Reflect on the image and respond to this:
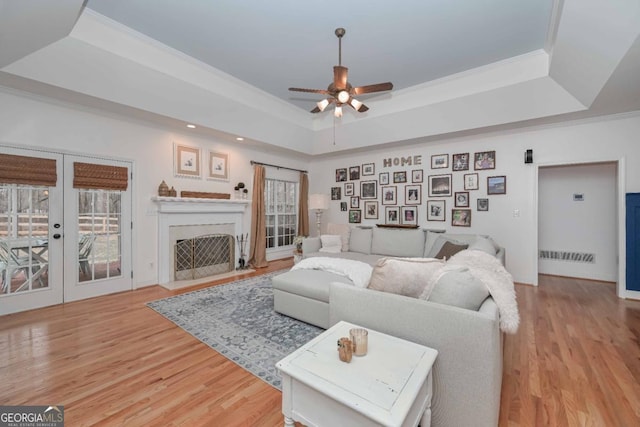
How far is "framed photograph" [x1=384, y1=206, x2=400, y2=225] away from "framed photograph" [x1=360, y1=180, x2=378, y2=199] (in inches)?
16.4

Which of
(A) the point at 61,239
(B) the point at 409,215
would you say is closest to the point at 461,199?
(B) the point at 409,215

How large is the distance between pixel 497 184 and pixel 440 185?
912mm

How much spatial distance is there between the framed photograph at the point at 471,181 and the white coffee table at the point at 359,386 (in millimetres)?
4257

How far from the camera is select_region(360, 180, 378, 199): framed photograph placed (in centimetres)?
588

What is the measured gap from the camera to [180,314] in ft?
10.1

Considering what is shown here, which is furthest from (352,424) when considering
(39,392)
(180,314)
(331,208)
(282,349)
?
(331,208)

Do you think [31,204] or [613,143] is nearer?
[31,204]

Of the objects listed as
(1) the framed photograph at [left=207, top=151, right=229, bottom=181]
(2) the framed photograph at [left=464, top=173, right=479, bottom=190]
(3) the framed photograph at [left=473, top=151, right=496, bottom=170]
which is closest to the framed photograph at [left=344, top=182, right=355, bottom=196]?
(2) the framed photograph at [left=464, top=173, right=479, bottom=190]

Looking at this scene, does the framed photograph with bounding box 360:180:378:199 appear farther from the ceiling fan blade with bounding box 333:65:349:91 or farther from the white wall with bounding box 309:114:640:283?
the ceiling fan blade with bounding box 333:65:349:91

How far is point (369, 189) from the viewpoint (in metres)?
5.97

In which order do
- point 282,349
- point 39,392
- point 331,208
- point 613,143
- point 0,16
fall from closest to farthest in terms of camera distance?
point 39,392 → point 0,16 → point 282,349 → point 613,143 → point 331,208

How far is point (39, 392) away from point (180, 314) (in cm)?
131

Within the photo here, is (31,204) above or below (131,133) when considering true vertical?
below

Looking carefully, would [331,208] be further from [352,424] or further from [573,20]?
[352,424]
